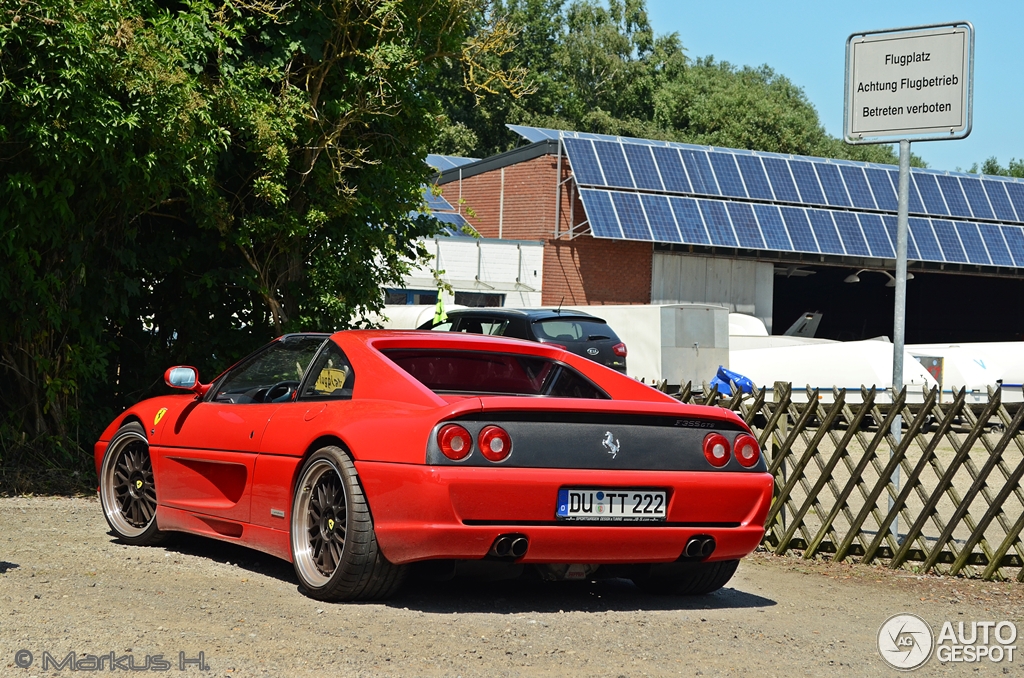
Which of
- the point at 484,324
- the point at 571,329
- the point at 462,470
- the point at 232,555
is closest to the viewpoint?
the point at 462,470

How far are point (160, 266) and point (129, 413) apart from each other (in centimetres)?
357

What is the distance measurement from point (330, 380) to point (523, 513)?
4.54 feet

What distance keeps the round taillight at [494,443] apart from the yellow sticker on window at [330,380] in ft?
3.43

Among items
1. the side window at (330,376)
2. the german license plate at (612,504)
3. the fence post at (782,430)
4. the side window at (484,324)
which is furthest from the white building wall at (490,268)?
the german license plate at (612,504)

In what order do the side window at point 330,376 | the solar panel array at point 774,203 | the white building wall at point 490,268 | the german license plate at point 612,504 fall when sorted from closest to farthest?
the german license plate at point 612,504 → the side window at point 330,376 → the white building wall at point 490,268 → the solar panel array at point 774,203

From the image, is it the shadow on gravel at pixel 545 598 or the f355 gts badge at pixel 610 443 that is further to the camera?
the shadow on gravel at pixel 545 598

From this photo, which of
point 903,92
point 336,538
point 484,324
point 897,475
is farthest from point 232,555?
point 484,324

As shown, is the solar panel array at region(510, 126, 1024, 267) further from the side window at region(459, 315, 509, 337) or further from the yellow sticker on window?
the yellow sticker on window

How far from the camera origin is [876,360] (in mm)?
26984

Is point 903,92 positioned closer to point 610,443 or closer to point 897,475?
point 897,475

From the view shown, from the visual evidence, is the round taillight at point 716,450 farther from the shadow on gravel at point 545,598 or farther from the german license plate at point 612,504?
the shadow on gravel at point 545,598

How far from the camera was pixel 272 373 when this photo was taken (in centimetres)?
711

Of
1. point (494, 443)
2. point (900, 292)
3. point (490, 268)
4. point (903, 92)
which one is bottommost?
point (494, 443)

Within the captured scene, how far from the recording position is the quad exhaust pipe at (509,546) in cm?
552
